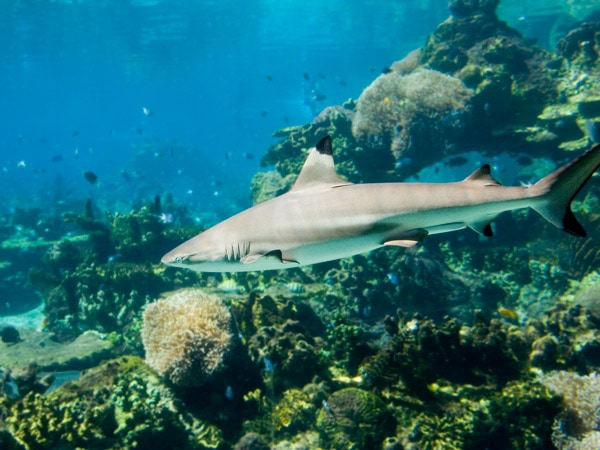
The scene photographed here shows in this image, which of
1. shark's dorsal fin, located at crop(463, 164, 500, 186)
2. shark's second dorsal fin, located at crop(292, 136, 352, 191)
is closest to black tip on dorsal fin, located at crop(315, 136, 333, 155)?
shark's second dorsal fin, located at crop(292, 136, 352, 191)

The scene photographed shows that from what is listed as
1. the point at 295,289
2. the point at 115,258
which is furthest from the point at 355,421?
the point at 115,258

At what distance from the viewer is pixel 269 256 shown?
3.65 meters

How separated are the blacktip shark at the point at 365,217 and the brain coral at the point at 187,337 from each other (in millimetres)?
2364

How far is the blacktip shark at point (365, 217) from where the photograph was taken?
3482 mm

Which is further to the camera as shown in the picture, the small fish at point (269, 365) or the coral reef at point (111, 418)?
the small fish at point (269, 365)

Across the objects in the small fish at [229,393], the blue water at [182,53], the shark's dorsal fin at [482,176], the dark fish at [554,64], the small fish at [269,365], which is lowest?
the small fish at [229,393]

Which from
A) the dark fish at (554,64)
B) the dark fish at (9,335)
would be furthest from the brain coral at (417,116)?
the dark fish at (9,335)

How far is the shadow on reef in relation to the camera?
16.9 feet

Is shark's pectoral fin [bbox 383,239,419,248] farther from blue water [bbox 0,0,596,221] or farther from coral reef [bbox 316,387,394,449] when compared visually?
blue water [bbox 0,0,596,221]

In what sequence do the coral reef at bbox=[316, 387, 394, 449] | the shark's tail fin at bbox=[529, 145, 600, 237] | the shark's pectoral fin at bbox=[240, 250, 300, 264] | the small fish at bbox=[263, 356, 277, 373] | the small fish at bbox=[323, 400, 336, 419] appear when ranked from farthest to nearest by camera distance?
the small fish at bbox=[263, 356, 277, 373] → the small fish at bbox=[323, 400, 336, 419] → the coral reef at bbox=[316, 387, 394, 449] → the shark's pectoral fin at bbox=[240, 250, 300, 264] → the shark's tail fin at bbox=[529, 145, 600, 237]

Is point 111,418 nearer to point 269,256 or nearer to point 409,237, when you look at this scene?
point 269,256

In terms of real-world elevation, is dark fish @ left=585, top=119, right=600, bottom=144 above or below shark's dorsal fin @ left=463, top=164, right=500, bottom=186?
above

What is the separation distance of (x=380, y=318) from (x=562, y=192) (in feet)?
24.2

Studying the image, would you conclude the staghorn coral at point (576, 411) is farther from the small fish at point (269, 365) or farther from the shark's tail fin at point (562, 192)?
the small fish at point (269, 365)
